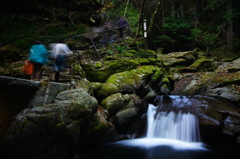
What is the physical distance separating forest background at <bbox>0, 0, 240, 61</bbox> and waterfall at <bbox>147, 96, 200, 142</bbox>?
7829 millimetres

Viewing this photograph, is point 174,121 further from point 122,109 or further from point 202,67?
point 202,67

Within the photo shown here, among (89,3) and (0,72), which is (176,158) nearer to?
Answer: (0,72)

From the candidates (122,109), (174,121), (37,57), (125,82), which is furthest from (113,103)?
(37,57)

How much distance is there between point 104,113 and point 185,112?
435 cm

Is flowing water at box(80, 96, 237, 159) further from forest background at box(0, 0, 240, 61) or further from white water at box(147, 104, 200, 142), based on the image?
forest background at box(0, 0, 240, 61)

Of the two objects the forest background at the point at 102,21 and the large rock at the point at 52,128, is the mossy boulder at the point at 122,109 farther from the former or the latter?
the forest background at the point at 102,21

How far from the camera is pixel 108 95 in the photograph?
25.3 ft

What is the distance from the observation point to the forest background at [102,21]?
13.0 metres

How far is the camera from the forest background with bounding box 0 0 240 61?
13.0 m

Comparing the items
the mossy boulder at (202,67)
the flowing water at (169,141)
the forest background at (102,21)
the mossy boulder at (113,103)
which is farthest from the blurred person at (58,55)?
the mossy boulder at (202,67)

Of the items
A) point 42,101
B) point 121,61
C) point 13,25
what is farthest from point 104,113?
point 13,25

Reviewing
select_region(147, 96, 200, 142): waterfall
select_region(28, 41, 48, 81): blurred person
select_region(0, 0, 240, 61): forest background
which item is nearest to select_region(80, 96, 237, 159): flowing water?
select_region(147, 96, 200, 142): waterfall

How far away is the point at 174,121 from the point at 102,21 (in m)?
14.0

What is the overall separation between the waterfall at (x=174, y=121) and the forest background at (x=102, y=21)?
25.7 ft
